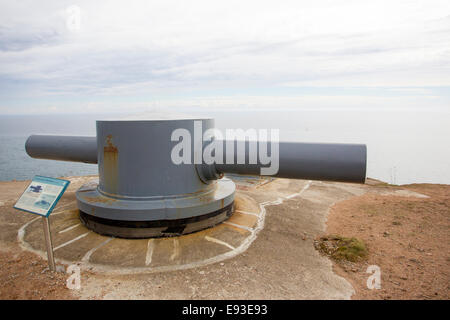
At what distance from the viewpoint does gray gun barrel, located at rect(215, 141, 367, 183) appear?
194 inches

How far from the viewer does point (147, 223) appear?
5590 mm

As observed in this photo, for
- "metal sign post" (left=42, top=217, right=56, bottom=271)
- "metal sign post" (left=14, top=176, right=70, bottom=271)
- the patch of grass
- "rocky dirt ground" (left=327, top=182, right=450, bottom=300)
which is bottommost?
Result: "rocky dirt ground" (left=327, top=182, right=450, bottom=300)

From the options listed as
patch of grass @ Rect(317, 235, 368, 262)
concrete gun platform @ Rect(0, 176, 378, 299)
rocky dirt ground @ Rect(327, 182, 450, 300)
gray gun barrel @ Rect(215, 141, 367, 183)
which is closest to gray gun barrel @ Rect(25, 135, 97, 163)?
concrete gun platform @ Rect(0, 176, 378, 299)

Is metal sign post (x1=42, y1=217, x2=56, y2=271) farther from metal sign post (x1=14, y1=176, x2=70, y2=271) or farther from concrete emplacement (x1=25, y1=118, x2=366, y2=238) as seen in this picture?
concrete emplacement (x1=25, y1=118, x2=366, y2=238)

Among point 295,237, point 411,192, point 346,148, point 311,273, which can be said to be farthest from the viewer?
point 411,192

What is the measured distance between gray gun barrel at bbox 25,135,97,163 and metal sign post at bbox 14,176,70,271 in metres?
2.63

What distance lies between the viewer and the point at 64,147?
24.4 ft

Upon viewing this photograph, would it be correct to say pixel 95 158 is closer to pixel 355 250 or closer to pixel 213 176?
pixel 213 176

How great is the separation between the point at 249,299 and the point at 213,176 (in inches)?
111

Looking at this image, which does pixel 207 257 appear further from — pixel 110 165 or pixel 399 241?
pixel 399 241

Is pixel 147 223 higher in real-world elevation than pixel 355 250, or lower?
higher

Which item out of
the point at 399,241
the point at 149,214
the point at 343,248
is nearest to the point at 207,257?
the point at 149,214
